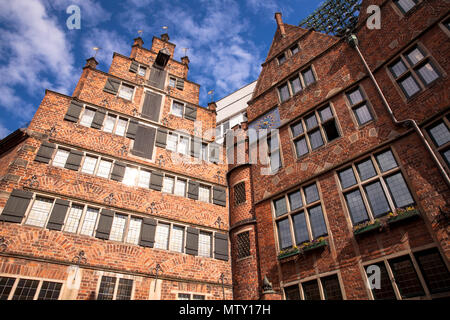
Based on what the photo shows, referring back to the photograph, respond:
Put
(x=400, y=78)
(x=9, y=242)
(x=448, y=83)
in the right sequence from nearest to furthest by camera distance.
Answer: (x=448, y=83) < (x=9, y=242) < (x=400, y=78)

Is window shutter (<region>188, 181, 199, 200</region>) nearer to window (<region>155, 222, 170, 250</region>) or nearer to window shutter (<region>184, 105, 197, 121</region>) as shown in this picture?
window (<region>155, 222, 170, 250</region>)

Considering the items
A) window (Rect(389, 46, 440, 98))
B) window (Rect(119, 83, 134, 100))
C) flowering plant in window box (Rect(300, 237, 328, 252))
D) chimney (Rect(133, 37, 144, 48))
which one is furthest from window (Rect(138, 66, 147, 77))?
flowering plant in window box (Rect(300, 237, 328, 252))

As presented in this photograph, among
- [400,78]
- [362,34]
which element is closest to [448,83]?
[400,78]

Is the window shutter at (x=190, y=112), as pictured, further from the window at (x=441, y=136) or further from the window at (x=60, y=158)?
the window at (x=441, y=136)

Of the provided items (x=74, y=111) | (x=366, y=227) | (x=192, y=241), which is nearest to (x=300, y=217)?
(x=366, y=227)

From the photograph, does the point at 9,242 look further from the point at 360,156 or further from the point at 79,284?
the point at 360,156

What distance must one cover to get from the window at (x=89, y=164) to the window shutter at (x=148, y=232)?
3256 millimetres

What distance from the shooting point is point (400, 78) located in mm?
10328

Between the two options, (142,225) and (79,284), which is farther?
(142,225)

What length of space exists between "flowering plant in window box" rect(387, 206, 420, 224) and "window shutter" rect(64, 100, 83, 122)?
13.4m

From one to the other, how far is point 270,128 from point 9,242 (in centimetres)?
1176

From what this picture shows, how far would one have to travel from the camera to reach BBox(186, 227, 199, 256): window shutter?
12.5 metres

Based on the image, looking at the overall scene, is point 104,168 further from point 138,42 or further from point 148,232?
point 138,42
